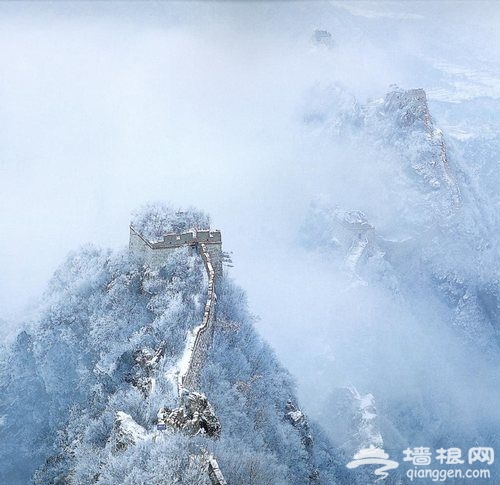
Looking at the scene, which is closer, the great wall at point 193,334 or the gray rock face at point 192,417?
the gray rock face at point 192,417

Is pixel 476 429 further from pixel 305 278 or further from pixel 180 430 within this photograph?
A: pixel 180 430

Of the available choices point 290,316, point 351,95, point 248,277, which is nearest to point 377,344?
point 290,316

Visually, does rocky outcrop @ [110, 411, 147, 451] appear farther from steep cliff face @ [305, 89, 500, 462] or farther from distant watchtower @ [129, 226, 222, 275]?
steep cliff face @ [305, 89, 500, 462]

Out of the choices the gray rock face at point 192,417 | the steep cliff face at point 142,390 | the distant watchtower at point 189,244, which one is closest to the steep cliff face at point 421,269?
the steep cliff face at point 142,390

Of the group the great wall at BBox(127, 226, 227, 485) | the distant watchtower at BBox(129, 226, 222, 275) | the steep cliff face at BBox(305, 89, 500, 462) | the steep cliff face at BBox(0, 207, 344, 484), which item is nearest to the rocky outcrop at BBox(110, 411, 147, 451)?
the steep cliff face at BBox(0, 207, 344, 484)

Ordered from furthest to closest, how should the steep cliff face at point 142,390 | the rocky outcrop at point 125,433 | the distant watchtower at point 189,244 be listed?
the distant watchtower at point 189,244 → the rocky outcrop at point 125,433 → the steep cliff face at point 142,390

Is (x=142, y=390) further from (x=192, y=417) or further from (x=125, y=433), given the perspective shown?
(x=192, y=417)

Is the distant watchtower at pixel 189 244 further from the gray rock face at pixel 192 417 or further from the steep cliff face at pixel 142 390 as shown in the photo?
the gray rock face at pixel 192 417

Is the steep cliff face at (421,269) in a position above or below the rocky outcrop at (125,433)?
above
